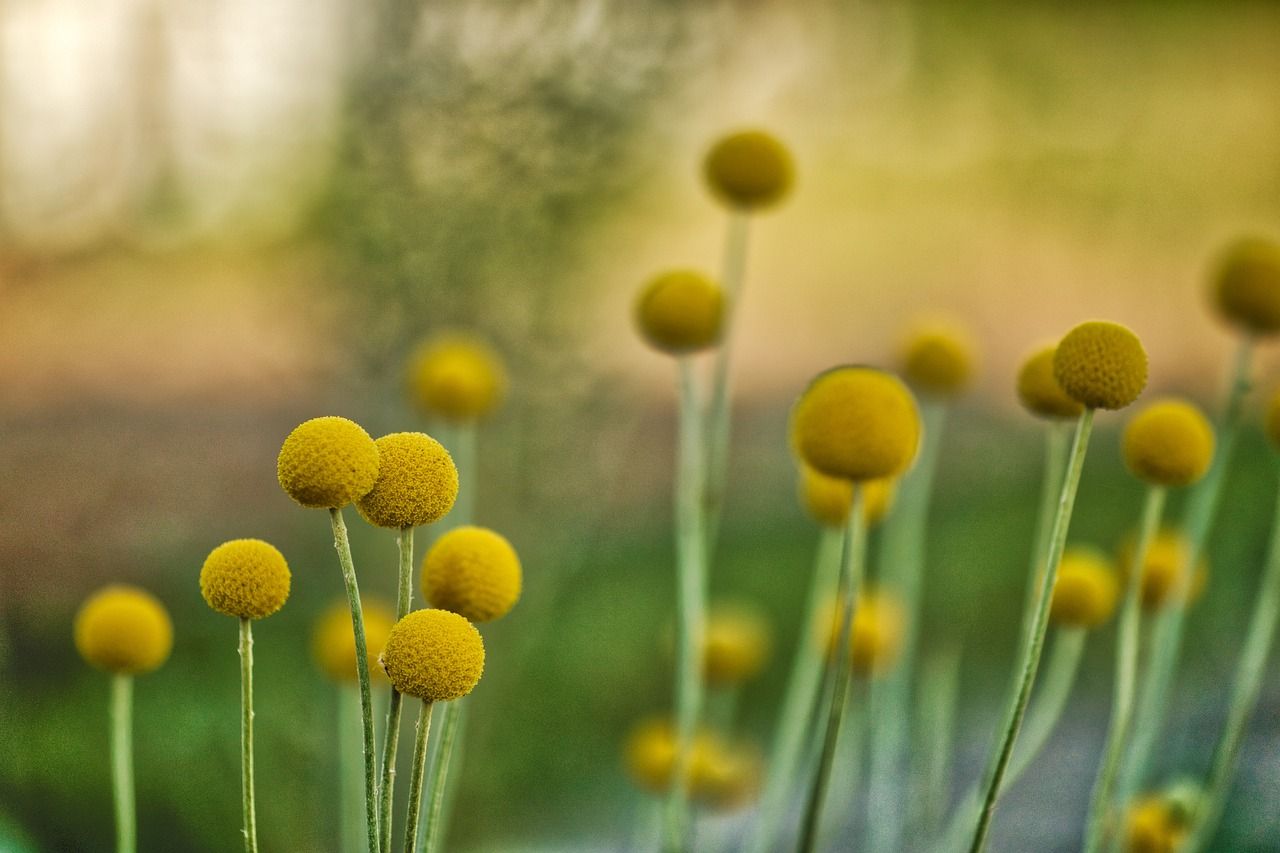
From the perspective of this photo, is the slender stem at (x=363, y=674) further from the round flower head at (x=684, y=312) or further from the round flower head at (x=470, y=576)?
the round flower head at (x=684, y=312)

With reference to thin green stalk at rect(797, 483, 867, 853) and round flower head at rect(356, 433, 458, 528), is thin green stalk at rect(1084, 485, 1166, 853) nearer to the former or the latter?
thin green stalk at rect(797, 483, 867, 853)

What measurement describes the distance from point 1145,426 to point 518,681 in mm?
1181

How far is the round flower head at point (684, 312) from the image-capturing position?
0.54m

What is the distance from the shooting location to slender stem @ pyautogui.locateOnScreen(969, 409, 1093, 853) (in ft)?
0.99

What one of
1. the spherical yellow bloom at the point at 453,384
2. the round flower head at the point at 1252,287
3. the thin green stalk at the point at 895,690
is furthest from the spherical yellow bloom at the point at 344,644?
the round flower head at the point at 1252,287

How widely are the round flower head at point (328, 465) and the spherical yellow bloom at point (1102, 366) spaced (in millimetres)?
210

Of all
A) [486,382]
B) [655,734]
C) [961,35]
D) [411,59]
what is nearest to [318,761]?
[655,734]

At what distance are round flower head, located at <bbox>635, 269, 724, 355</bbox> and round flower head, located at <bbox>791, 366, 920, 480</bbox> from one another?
8.7 inches

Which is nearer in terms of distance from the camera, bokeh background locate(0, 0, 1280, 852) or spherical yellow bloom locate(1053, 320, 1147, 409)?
spherical yellow bloom locate(1053, 320, 1147, 409)

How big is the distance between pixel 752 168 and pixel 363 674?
1.21 ft

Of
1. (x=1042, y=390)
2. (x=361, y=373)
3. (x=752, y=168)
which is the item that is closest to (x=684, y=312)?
(x=752, y=168)

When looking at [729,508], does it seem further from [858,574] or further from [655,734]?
[858,574]

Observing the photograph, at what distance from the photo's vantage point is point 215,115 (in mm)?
1302

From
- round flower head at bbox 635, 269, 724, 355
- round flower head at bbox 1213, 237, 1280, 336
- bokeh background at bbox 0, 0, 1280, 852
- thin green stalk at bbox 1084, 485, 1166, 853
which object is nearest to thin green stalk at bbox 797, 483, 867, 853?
thin green stalk at bbox 1084, 485, 1166, 853
